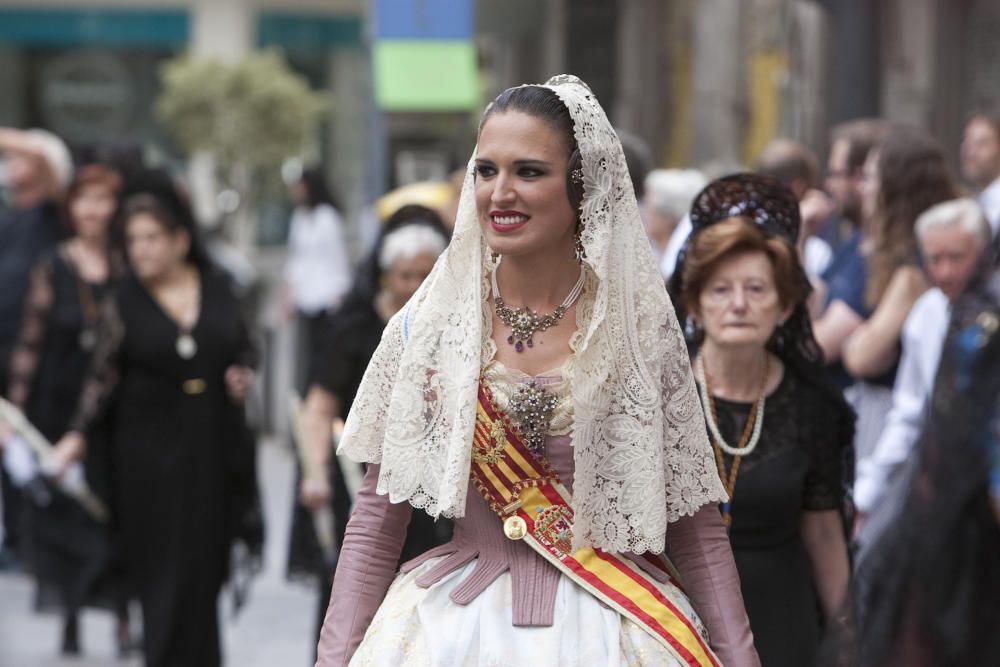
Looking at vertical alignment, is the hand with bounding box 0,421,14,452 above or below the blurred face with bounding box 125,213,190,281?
below

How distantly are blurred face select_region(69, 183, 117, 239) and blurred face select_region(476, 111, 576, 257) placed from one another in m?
5.58

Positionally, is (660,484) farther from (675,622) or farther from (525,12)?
(525,12)

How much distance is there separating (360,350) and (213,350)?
59.2 inches

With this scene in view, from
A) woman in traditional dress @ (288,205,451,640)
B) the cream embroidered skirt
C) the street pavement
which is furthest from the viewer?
the street pavement

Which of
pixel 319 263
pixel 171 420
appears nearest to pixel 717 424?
pixel 171 420

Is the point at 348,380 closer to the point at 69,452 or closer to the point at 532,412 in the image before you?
the point at 69,452

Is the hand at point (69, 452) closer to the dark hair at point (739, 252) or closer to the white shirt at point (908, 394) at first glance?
the white shirt at point (908, 394)

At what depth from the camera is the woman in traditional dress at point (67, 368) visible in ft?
28.3

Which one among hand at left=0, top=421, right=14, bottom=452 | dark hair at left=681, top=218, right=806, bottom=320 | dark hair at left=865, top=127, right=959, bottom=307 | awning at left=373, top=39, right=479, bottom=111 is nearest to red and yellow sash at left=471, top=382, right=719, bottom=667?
dark hair at left=681, top=218, right=806, bottom=320

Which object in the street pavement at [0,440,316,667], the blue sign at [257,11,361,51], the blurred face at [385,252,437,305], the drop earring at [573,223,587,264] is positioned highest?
the blue sign at [257,11,361,51]

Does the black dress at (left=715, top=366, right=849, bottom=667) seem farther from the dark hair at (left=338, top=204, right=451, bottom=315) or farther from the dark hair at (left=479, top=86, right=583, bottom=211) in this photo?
the dark hair at (left=338, top=204, right=451, bottom=315)

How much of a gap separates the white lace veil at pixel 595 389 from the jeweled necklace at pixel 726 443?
95 cm

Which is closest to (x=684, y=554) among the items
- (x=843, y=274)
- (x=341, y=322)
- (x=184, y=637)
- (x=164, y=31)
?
(x=341, y=322)

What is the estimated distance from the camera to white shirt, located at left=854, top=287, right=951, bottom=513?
6.49 metres
